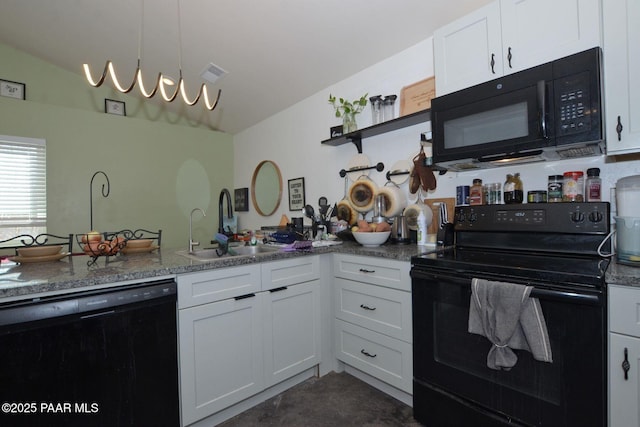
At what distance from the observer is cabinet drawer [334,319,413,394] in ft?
5.61

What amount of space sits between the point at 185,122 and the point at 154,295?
3.37 m

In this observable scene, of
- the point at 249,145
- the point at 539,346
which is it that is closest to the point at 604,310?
the point at 539,346

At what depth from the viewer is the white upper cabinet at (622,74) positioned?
1260 mm

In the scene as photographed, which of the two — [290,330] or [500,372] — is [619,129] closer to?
[500,372]

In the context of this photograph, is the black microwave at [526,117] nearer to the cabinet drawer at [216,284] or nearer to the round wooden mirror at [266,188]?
the cabinet drawer at [216,284]

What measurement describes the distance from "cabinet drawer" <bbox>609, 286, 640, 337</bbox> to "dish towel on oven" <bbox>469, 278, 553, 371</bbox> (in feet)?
0.68

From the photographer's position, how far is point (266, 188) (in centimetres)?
374

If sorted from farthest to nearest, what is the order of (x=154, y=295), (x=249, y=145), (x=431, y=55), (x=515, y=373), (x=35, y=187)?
(x=249, y=145), (x=35, y=187), (x=431, y=55), (x=154, y=295), (x=515, y=373)

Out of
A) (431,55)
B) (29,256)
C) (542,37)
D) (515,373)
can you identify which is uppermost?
(431,55)

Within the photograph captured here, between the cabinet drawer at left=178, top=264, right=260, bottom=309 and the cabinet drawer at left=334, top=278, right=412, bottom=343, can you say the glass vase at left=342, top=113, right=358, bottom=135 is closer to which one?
the cabinet drawer at left=334, top=278, right=412, bottom=343

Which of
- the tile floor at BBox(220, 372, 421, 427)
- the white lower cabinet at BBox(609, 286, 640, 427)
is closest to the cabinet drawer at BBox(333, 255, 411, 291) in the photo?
the tile floor at BBox(220, 372, 421, 427)

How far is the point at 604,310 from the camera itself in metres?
1.06

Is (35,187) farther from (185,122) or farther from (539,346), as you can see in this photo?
(539,346)

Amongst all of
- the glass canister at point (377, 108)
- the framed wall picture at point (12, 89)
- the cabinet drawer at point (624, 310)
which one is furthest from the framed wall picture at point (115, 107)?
the cabinet drawer at point (624, 310)
